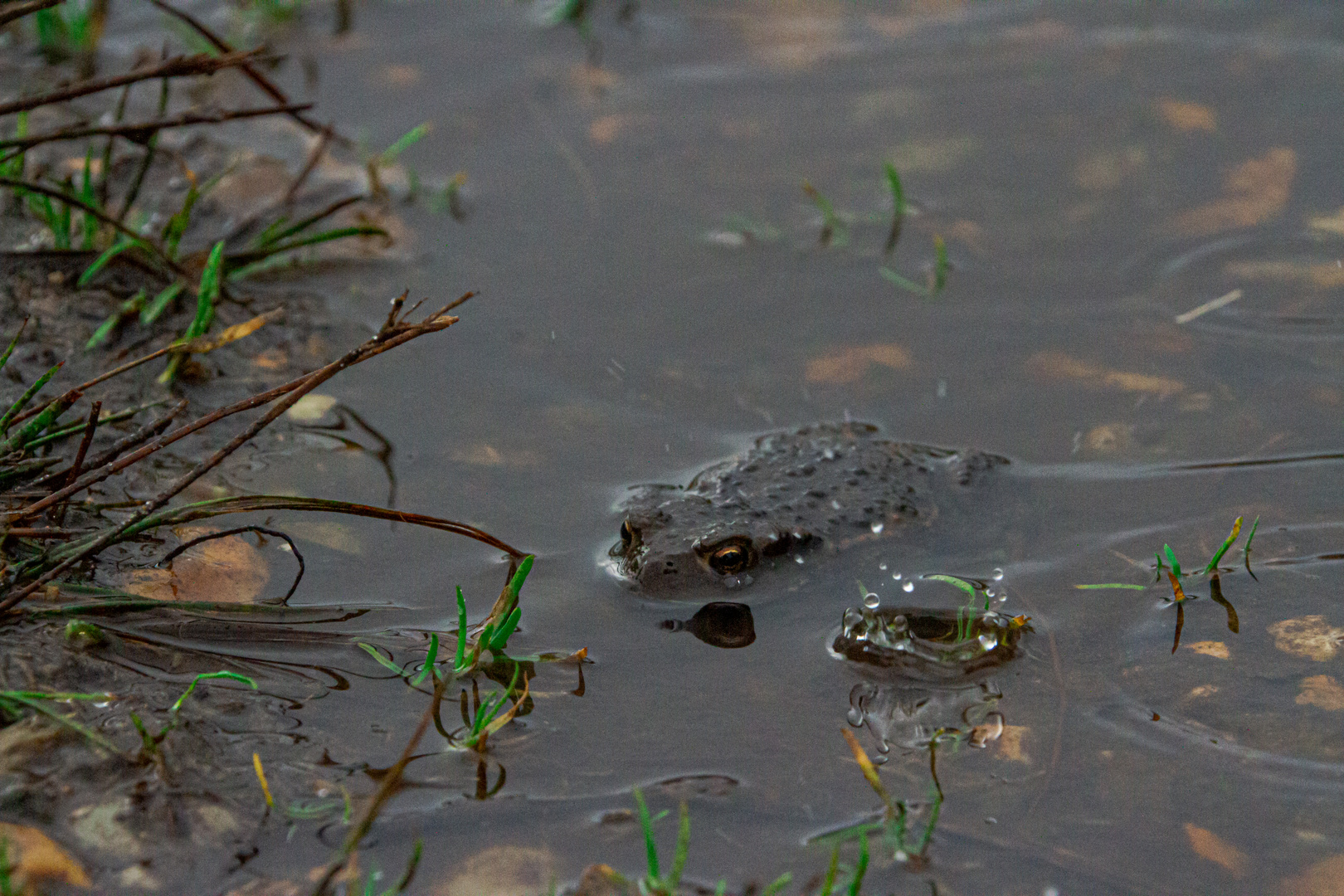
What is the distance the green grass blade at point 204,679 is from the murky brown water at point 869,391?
0.16 m

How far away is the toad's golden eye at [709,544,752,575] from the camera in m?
3.12

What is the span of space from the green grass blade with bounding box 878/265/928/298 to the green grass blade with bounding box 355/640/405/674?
2433 mm

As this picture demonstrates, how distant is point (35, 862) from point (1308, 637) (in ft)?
9.48

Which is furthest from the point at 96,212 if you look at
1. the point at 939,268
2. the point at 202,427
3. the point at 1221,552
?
the point at 1221,552

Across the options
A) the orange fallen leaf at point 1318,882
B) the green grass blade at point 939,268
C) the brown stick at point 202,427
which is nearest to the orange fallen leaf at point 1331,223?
the green grass blade at point 939,268

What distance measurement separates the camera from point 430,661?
262 cm

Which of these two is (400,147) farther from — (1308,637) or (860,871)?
(1308,637)

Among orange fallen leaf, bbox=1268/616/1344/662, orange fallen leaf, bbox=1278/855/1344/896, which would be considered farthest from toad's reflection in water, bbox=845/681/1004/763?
orange fallen leaf, bbox=1268/616/1344/662

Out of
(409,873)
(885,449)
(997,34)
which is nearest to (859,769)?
(409,873)

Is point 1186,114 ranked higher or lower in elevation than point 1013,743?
higher

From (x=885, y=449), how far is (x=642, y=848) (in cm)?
157

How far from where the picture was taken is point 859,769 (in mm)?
2582

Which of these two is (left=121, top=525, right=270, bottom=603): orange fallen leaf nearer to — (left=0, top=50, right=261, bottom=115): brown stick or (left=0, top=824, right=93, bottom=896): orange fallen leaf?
(left=0, top=824, right=93, bottom=896): orange fallen leaf

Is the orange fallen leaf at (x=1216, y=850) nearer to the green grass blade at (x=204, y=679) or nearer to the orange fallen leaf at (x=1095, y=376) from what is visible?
the orange fallen leaf at (x=1095, y=376)
